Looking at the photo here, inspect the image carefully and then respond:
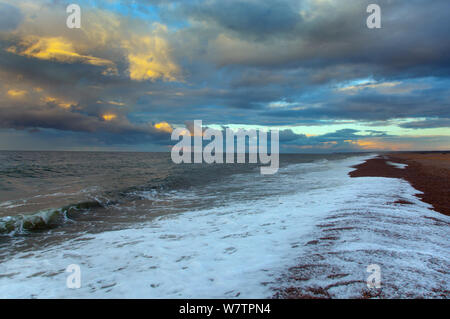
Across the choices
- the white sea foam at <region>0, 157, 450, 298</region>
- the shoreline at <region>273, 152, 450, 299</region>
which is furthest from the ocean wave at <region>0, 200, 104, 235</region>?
the shoreline at <region>273, 152, 450, 299</region>

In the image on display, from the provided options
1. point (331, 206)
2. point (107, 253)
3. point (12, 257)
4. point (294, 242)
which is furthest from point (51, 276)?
point (331, 206)

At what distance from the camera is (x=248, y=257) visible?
15.4 feet

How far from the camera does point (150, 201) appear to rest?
13117 mm

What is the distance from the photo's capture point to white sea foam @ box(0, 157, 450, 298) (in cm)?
352

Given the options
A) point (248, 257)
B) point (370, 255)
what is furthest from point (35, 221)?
point (370, 255)

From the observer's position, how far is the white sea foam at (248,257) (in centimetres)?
352

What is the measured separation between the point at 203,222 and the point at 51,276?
14.4 ft

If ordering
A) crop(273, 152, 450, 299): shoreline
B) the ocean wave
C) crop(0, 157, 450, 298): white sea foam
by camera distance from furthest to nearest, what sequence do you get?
the ocean wave, crop(0, 157, 450, 298): white sea foam, crop(273, 152, 450, 299): shoreline

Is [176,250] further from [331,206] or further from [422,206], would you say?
[422,206]

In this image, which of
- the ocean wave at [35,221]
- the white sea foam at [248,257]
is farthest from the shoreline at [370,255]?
the ocean wave at [35,221]

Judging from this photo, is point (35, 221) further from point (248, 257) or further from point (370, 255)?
point (370, 255)

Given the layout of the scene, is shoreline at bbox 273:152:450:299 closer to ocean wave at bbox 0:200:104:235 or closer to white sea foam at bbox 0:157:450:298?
white sea foam at bbox 0:157:450:298
